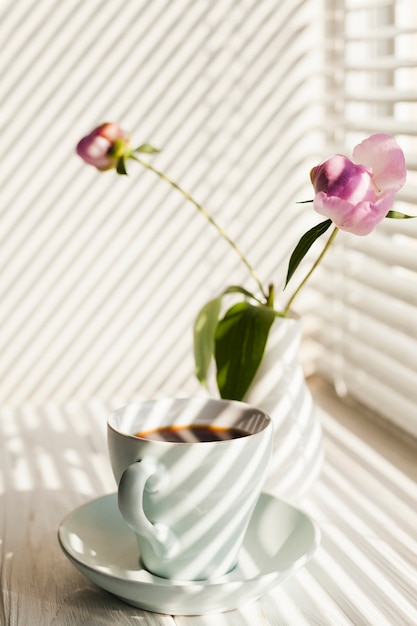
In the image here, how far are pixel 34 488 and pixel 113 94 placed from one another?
442 mm

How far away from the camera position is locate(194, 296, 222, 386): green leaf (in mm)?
772

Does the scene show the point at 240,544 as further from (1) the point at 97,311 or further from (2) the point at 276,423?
(1) the point at 97,311

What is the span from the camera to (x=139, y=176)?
1.02 metres

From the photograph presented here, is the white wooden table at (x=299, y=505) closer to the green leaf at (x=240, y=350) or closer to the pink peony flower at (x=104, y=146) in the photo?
the green leaf at (x=240, y=350)

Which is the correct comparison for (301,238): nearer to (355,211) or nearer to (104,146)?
(355,211)

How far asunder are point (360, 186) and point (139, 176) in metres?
0.49

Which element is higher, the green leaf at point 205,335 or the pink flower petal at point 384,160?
the pink flower petal at point 384,160

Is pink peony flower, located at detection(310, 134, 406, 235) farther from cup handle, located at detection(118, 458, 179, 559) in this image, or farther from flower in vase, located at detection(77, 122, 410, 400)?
cup handle, located at detection(118, 458, 179, 559)

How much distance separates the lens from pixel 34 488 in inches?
30.5

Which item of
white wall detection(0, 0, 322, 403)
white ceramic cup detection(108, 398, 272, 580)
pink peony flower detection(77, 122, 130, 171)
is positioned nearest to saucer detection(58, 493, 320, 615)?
white ceramic cup detection(108, 398, 272, 580)

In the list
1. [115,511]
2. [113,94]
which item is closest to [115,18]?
[113,94]

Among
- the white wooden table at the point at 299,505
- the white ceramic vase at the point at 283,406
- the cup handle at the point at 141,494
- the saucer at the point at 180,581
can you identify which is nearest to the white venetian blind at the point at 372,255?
the white wooden table at the point at 299,505

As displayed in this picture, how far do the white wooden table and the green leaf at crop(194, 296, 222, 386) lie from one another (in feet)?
0.41

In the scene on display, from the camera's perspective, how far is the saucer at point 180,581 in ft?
1.76
